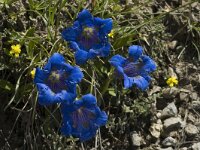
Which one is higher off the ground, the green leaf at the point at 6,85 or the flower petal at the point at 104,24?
the flower petal at the point at 104,24

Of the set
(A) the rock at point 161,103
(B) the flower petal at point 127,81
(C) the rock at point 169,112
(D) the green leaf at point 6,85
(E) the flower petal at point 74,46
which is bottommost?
(C) the rock at point 169,112

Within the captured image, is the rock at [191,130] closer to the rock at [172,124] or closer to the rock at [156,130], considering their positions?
the rock at [172,124]

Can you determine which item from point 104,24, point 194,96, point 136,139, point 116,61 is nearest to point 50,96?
point 116,61

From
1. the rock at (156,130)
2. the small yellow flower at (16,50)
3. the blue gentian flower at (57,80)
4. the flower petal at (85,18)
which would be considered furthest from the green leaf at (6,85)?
the rock at (156,130)

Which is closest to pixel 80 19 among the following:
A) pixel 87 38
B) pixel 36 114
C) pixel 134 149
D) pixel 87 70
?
pixel 87 38

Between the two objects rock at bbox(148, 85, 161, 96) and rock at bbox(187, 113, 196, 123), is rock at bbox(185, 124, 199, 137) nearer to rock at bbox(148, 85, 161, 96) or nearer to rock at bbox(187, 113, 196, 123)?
rock at bbox(187, 113, 196, 123)

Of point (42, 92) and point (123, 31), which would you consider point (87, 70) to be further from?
point (42, 92)

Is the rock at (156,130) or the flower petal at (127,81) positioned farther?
the rock at (156,130)
